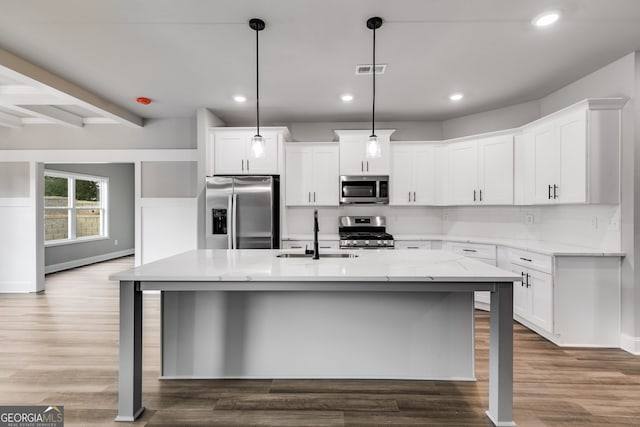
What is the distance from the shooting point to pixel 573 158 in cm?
331

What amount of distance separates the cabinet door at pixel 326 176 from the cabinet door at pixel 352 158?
11 centimetres

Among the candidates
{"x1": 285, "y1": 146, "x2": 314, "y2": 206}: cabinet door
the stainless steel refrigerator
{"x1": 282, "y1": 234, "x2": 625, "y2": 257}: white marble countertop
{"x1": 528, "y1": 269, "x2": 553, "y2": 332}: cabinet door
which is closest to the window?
the stainless steel refrigerator

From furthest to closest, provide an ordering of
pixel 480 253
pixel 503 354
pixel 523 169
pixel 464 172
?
1. pixel 464 172
2. pixel 480 253
3. pixel 523 169
4. pixel 503 354

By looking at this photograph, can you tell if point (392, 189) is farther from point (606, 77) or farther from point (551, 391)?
point (551, 391)

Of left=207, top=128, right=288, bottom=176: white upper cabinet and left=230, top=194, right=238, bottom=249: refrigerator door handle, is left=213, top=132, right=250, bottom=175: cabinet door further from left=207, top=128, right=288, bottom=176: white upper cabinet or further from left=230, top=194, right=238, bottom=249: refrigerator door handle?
left=230, top=194, right=238, bottom=249: refrigerator door handle

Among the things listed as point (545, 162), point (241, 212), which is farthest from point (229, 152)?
point (545, 162)

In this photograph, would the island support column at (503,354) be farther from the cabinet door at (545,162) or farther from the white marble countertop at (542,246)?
the cabinet door at (545,162)

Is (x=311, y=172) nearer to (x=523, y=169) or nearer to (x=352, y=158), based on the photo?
(x=352, y=158)

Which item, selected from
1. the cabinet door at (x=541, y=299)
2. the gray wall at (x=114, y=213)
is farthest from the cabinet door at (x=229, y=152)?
the gray wall at (x=114, y=213)

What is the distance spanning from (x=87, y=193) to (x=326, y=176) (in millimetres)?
6311

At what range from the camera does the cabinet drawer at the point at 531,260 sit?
10.7 feet

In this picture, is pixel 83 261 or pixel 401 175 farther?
pixel 83 261

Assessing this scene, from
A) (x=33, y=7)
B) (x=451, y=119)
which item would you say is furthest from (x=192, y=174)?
(x=451, y=119)

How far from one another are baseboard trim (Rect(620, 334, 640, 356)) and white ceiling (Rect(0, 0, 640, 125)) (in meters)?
2.49
